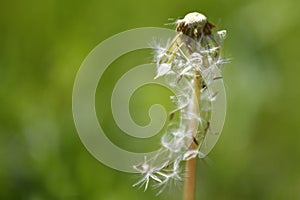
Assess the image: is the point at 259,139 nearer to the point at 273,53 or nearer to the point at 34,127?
the point at 273,53

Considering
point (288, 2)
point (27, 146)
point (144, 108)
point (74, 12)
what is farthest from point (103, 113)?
point (288, 2)

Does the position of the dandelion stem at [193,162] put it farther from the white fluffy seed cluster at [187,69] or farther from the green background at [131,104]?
the green background at [131,104]

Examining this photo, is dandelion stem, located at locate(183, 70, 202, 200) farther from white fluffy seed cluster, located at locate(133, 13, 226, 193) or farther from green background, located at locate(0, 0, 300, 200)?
green background, located at locate(0, 0, 300, 200)

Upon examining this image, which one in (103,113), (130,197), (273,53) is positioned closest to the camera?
(130,197)

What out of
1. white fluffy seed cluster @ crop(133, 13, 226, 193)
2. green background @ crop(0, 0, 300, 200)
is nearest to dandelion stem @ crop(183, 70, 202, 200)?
white fluffy seed cluster @ crop(133, 13, 226, 193)

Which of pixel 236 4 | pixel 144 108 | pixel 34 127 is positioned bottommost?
pixel 34 127

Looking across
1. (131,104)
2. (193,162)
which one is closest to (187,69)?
(193,162)

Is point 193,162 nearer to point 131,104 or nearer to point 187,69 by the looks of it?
point 187,69

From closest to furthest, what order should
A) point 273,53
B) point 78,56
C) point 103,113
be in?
1. point 103,113
2. point 78,56
3. point 273,53

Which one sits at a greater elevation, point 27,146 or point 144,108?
point 144,108

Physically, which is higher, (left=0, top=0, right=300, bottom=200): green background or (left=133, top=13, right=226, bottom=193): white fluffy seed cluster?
(left=0, top=0, right=300, bottom=200): green background
